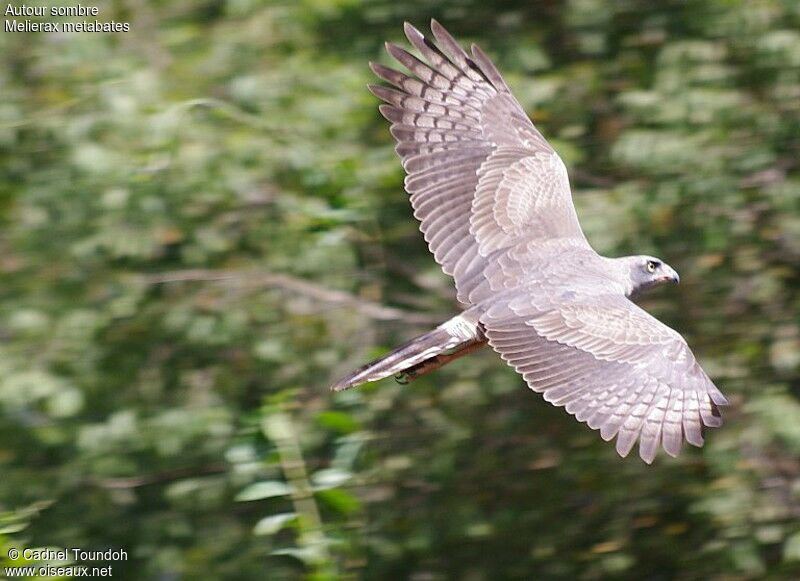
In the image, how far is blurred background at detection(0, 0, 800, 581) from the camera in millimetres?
6250

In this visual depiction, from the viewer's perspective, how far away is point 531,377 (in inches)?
194

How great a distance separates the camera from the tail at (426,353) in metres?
4.89

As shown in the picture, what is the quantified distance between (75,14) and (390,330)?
217cm

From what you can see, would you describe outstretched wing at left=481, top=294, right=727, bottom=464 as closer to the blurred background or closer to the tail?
the tail

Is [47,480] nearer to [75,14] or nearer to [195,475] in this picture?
[195,475]

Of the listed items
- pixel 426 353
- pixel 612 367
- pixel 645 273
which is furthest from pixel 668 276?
pixel 426 353

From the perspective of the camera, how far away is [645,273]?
5.51 meters

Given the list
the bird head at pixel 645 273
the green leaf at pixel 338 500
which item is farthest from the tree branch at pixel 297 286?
the green leaf at pixel 338 500

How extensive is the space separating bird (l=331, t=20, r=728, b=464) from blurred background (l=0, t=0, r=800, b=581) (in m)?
0.45

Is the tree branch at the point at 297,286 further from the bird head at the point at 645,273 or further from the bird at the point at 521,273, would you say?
the bird head at the point at 645,273

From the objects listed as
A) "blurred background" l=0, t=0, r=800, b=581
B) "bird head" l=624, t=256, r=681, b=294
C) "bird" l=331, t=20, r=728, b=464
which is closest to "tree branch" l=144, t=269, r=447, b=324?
"blurred background" l=0, t=0, r=800, b=581

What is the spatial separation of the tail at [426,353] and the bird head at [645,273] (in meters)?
0.68

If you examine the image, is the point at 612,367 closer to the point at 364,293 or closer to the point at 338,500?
the point at 338,500

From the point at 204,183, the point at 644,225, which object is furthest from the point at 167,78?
the point at 644,225
